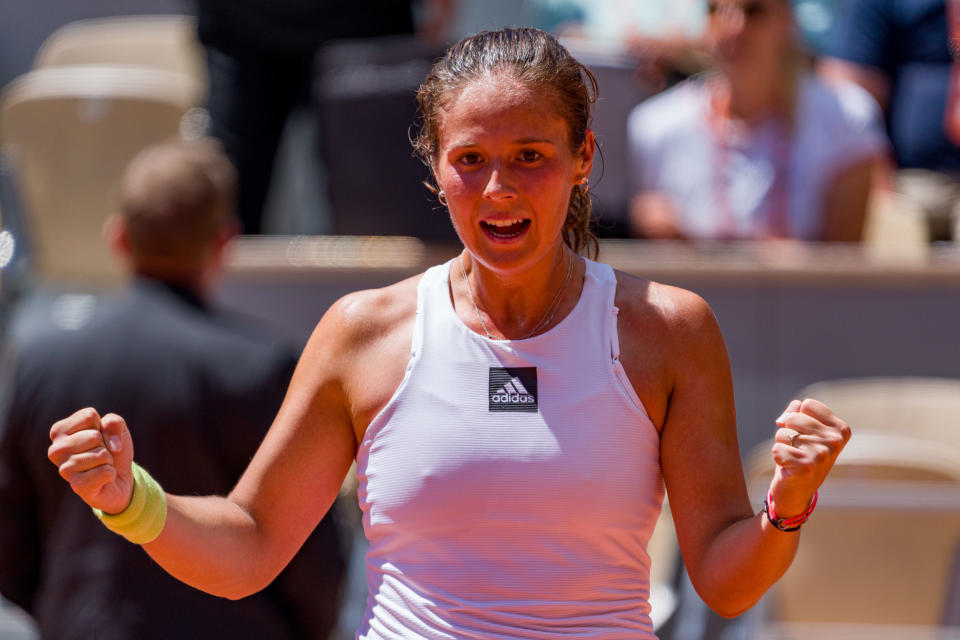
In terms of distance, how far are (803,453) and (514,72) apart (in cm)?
57

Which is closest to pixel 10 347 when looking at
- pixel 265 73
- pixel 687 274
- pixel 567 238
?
pixel 265 73

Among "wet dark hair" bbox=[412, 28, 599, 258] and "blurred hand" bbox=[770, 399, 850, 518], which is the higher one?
"wet dark hair" bbox=[412, 28, 599, 258]

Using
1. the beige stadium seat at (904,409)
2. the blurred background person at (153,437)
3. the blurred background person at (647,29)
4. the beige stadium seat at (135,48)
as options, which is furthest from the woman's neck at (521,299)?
the beige stadium seat at (135,48)

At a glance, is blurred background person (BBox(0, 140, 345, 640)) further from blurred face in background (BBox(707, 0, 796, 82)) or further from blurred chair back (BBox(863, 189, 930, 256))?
blurred chair back (BBox(863, 189, 930, 256))

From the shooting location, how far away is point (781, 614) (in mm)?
3355

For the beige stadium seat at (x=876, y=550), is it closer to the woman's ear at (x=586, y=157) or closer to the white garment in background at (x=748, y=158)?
the white garment in background at (x=748, y=158)

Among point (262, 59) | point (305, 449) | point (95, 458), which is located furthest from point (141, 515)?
point (262, 59)

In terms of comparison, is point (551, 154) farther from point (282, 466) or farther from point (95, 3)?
point (95, 3)

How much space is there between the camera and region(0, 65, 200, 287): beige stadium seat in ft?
14.1

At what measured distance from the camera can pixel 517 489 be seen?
157 cm

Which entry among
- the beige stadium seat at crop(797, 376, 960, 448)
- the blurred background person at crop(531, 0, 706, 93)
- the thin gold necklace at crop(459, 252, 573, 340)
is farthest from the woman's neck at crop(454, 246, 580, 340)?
the blurred background person at crop(531, 0, 706, 93)

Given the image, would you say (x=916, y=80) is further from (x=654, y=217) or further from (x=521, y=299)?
(x=521, y=299)

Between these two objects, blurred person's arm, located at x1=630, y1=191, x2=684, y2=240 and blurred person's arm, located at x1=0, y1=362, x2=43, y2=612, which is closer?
blurred person's arm, located at x1=0, y1=362, x2=43, y2=612

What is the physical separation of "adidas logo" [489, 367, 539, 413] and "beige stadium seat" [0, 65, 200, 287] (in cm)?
294
